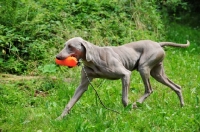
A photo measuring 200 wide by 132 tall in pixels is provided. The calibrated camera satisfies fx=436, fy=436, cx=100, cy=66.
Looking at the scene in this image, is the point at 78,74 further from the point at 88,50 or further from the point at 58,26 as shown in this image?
the point at 88,50

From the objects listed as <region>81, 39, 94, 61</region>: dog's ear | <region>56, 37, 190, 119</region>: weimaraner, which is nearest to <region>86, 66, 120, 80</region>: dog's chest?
<region>56, 37, 190, 119</region>: weimaraner

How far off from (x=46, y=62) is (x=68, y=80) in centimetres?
86

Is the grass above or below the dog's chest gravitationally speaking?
below

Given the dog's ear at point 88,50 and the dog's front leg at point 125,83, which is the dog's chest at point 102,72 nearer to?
the dog's front leg at point 125,83

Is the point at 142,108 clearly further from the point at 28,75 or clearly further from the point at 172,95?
the point at 28,75

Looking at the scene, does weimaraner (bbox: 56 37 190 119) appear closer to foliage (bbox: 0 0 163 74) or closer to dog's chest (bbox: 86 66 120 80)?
dog's chest (bbox: 86 66 120 80)

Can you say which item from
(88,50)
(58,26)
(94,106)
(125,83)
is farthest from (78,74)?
(88,50)

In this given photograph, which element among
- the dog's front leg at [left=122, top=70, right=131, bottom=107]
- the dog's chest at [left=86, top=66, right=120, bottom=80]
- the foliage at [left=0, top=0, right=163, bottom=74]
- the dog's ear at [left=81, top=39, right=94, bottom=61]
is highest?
the dog's ear at [left=81, top=39, right=94, bottom=61]

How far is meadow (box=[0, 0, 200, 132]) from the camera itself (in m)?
6.21

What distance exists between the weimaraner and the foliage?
2.90 m

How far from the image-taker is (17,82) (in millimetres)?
8477

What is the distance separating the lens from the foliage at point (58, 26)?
9562 millimetres

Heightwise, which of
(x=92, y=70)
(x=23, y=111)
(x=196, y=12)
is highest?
(x=92, y=70)

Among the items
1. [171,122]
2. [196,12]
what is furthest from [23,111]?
[196,12]
